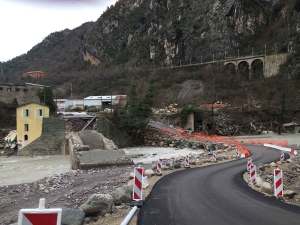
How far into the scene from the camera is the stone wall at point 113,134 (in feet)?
121

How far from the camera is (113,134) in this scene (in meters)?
38.2

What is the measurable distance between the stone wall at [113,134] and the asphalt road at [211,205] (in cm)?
2597

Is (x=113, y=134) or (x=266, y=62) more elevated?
(x=266, y=62)

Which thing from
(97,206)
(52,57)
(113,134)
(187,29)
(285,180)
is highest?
(52,57)

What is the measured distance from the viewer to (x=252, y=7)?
84.8m

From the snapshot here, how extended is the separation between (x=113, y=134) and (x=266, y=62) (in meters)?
49.4

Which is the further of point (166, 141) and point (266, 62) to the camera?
point (266, 62)

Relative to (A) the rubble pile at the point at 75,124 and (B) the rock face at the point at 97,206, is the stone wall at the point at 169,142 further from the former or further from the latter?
(B) the rock face at the point at 97,206

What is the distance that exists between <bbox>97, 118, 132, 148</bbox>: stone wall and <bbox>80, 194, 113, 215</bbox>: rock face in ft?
98.4

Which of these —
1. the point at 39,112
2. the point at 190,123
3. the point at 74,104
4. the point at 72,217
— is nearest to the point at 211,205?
the point at 72,217

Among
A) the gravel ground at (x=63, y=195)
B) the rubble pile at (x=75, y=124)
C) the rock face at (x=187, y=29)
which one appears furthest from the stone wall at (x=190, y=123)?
the rock face at (x=187, y=29)

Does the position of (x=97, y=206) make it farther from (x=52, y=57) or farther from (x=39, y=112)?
(x=52, y=57)

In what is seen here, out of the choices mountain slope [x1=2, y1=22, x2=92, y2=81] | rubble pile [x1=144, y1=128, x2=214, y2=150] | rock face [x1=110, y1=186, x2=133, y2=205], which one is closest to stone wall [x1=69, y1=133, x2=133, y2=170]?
rock face [x1=110, y1=186, x2=133, y2=205]

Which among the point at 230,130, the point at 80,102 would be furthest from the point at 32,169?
the point at 80,102
